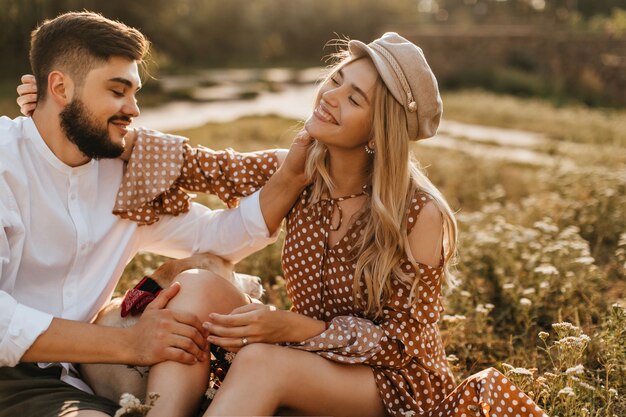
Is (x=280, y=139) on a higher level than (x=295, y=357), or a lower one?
lower

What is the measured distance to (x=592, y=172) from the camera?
658cm

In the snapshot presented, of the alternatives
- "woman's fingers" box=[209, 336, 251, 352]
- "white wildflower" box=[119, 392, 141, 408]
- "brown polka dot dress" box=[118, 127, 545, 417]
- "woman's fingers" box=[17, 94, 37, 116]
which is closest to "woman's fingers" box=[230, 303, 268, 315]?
"woman's fingers" box=[209, 336, 251, 352]

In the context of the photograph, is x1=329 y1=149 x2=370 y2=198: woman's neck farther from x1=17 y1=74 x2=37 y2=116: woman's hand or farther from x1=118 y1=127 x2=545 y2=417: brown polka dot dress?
x1=17 y1=74 x2=37 y2=116: woman's hand

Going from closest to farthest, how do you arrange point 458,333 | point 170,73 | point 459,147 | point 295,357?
point 295,357, point 458,333, point 459,147, point 170,73

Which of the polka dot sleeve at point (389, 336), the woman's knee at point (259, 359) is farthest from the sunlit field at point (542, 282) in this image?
the woman's knee at point (259, 359)

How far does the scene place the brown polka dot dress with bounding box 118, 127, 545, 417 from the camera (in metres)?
2.59

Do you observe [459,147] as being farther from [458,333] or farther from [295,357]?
[295,357]

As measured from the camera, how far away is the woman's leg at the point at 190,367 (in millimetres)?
2461

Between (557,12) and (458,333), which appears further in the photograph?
(557,12)

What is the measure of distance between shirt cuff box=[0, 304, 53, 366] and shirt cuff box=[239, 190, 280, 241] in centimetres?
100

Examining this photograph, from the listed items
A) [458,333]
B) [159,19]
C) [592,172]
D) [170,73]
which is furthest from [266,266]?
[170,73]

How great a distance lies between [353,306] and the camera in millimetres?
2879

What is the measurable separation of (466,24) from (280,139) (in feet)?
66.1

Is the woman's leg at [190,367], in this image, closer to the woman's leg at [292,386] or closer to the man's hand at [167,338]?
the man's hand at [167,338]
